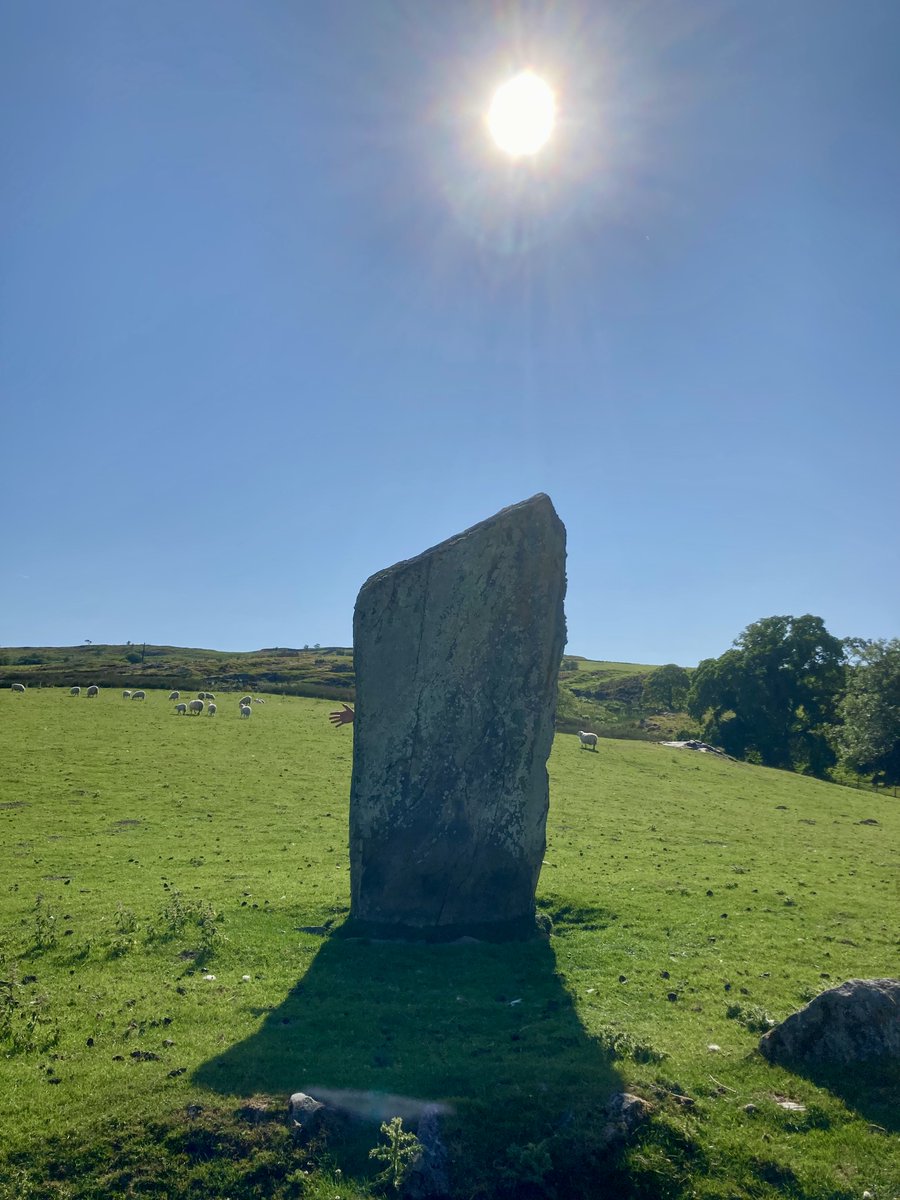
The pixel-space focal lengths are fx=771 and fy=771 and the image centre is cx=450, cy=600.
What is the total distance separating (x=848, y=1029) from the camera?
8.62 metres

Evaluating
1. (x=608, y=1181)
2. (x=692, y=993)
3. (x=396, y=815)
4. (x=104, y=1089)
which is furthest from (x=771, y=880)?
(x=104, y=1089)

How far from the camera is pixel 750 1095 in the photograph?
8.24 m

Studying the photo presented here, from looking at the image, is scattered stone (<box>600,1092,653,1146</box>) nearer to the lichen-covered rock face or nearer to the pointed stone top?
the lichen-covered rock face

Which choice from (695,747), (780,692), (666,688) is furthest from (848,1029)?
(666,688)

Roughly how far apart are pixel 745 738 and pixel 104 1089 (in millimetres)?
63180

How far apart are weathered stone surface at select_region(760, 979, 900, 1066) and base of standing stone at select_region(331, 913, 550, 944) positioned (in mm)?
5823

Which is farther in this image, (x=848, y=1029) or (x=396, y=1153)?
(x=848, y=1029)

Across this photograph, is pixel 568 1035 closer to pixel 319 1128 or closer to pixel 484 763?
pixel 319 1128

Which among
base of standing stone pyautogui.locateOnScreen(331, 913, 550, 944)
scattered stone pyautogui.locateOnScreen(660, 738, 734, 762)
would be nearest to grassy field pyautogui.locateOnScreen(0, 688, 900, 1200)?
base of standing stone pyautogui.locateOnScreen(331, 913, 550, 944)

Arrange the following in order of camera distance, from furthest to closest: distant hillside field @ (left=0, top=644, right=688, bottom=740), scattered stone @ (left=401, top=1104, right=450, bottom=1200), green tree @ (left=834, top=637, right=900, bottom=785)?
distant hillside field @ (left=0, top=644, right=688, bottom=740), green tree @ (left=834, top=637, right=900, bottom=785), scattered stone @ (left=401, top=1104, right=450, bottom=1200)

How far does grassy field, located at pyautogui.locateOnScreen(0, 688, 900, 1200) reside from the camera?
725 centimetres

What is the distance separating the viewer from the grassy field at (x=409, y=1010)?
23.8 ft

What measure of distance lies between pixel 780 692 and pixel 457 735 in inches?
2268

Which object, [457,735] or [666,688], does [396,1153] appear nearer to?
[457,735]
